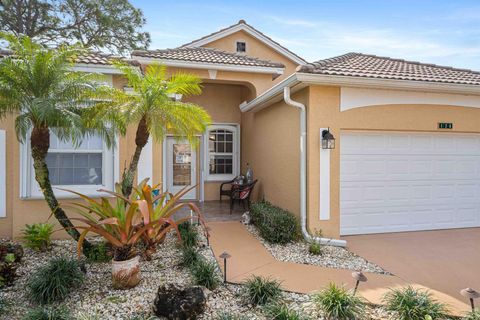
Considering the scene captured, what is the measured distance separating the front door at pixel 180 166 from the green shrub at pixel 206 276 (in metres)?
6.66

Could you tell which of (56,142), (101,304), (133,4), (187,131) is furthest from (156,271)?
(133,4)

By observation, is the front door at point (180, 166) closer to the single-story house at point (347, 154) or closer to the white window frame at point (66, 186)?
the single-story house at point (347, 154)

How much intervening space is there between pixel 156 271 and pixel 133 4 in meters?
18.7

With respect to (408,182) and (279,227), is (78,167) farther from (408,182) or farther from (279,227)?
(408,182)

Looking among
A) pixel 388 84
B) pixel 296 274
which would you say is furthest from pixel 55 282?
pixel 388 84

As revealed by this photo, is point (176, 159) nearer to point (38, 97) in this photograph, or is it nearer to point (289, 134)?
point (289, 134)

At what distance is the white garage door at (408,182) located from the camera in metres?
7.59

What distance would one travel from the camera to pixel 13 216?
22.5 ft

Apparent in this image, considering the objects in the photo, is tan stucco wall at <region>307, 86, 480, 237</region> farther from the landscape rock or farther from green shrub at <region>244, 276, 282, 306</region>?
the landscape rock

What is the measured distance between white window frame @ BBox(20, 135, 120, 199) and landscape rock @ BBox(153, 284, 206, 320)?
12.4 ft

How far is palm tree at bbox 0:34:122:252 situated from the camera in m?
4.84

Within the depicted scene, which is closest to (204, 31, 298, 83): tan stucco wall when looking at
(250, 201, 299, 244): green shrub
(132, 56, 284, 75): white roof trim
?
(132, 56, 284, 75): white roof trim

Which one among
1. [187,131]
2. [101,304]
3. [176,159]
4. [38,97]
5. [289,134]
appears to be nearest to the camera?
[101,304]

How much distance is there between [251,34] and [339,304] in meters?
12.9
